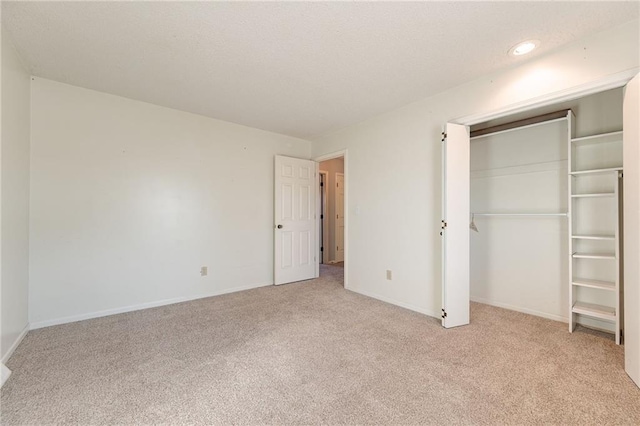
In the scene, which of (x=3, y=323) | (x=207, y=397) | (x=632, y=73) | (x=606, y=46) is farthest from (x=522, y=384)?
(x=3, y=323)

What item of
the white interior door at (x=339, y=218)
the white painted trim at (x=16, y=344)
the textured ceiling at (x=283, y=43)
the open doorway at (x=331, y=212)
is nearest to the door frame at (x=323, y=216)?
the open doorway at (x=331, y=212)

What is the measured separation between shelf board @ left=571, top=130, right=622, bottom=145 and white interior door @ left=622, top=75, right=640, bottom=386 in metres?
0.75

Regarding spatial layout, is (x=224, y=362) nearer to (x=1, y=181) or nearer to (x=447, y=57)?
(x=1, y=181)

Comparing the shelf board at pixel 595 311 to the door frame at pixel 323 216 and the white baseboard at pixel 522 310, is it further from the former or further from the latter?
the door frame at pixel 323 216

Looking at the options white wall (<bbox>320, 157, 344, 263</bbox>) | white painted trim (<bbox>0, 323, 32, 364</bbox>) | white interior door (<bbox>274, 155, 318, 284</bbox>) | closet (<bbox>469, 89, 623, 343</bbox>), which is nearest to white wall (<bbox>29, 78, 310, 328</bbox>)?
white painted trim (<bbox>0, 323, 32, 364</bbox>)

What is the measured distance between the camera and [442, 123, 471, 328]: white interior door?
110 inches

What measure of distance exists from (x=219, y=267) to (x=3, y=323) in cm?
206

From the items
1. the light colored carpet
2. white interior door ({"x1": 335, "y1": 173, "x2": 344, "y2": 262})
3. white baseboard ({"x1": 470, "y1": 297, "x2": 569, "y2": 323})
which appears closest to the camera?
the light colored carpet

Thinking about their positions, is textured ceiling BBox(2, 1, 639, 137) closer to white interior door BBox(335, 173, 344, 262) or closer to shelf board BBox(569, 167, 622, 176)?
shelf board BBox(569, 167, 622, 176)

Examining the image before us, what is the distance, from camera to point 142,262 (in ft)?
10.9

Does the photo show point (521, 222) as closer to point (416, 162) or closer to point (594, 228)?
point (594, 228)

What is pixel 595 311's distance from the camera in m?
2.52

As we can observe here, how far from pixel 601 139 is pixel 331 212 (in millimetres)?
Result: 4697

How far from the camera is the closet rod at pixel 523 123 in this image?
9.22ft
